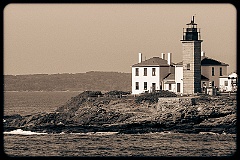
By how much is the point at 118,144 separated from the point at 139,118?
29.8 feet

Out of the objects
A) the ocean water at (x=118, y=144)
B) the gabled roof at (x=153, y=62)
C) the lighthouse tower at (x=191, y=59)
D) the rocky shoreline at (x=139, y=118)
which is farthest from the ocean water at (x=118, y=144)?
the gabled roof at (x=153, y=62)

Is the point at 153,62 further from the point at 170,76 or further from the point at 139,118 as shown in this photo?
the point at 139,118

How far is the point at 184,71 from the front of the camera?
4800cm

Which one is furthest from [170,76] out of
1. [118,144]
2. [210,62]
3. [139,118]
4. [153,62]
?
[118,144]

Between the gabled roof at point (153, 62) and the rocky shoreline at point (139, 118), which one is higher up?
the gabled roof at point (153, 62)

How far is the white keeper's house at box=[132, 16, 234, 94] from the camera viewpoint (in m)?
47.3

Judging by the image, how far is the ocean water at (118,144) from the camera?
30.6 m

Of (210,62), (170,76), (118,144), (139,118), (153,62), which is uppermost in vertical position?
(153,62)

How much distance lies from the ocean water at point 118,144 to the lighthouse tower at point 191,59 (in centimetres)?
922

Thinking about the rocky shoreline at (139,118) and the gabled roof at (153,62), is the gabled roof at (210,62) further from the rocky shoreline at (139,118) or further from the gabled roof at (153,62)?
the rocky shoreline at (139,118)


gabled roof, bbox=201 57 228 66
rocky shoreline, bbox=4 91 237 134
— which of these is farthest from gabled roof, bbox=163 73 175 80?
rocky shoreline, bbox=4 91 237 134

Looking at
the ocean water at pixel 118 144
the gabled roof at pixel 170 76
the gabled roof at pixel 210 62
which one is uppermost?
the gabled roof at pixel 210 62

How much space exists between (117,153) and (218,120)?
1225 cm

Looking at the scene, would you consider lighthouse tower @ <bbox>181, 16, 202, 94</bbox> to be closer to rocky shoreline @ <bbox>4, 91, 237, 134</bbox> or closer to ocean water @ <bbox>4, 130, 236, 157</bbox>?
rocky shoreline @ <bbox>4, 91, 237, 134</bbox>
